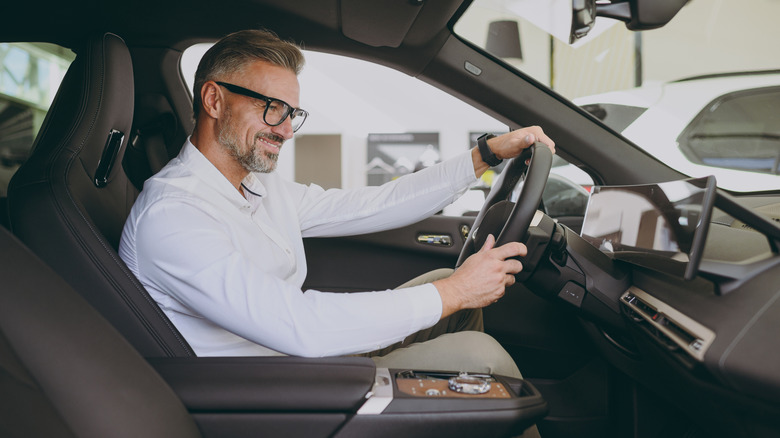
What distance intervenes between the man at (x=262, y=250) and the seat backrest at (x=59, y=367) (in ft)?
0.85

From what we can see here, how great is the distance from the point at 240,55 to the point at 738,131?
4.97ft

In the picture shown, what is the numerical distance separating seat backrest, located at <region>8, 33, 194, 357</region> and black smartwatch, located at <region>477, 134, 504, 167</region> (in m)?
0.86

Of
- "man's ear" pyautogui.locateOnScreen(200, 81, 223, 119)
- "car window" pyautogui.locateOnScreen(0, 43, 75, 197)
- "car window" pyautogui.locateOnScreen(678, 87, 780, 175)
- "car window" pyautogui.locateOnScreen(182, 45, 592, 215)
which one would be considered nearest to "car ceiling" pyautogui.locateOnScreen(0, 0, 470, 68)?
"car window" pyautogui.locateOnScreen(0, 43, 75, 197)

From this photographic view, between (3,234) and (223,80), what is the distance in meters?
0.74

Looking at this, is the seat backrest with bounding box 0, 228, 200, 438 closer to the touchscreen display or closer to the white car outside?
the touchscreen display

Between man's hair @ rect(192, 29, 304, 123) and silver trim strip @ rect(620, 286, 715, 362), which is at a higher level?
man's hair @ rect(192, 29, 304, 123)

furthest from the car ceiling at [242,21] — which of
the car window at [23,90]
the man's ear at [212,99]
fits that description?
the man's ear at [212,99]

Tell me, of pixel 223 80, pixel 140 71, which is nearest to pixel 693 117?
pixel 223 80

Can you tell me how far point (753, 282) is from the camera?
81 cm

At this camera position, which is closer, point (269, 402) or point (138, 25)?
point (269, 402)

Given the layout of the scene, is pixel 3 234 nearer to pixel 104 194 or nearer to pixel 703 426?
pixel 104 194

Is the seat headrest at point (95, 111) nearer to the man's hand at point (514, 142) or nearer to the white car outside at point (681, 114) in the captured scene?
the man's hand at point (514, 142)

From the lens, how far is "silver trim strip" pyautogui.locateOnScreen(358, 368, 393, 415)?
84cm

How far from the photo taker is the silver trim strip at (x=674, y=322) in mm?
834
